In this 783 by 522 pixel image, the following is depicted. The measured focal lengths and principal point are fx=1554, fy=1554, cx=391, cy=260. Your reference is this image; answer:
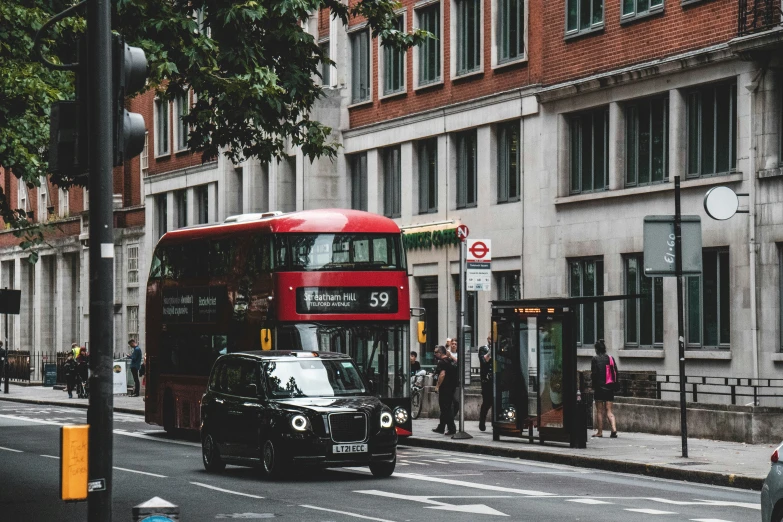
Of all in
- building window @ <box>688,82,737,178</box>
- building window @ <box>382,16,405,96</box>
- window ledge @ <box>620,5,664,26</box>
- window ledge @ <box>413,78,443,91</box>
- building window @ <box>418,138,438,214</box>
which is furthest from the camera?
building window @ <box>382,16,405,96</box>

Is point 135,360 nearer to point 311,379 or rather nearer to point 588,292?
point 588,292

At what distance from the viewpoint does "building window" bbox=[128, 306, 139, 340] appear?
2338 inches

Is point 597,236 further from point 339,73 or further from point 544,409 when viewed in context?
point 339,73

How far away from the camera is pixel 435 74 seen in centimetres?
4162

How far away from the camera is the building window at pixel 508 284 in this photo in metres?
37.8

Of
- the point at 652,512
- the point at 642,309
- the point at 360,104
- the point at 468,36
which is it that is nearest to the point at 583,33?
the point at 468,36

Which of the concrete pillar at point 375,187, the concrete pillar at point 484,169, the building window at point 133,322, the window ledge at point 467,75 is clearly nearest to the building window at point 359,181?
the concrete pillar at point 375,187

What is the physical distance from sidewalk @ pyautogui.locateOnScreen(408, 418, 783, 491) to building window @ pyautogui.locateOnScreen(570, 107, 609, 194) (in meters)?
8.03

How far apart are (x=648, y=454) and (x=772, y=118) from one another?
8.66 m

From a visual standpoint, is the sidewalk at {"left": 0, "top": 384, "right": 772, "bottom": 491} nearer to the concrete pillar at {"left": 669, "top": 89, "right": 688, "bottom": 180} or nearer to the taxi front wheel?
the taxi front wheel

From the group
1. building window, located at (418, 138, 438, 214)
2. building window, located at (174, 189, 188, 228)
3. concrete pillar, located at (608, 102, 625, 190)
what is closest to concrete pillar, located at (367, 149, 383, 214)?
building window, located at (418, 138, 438, 214)

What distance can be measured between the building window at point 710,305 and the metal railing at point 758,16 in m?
4.42

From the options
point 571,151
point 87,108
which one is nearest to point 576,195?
point 571,151

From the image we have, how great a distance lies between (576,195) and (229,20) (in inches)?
702
